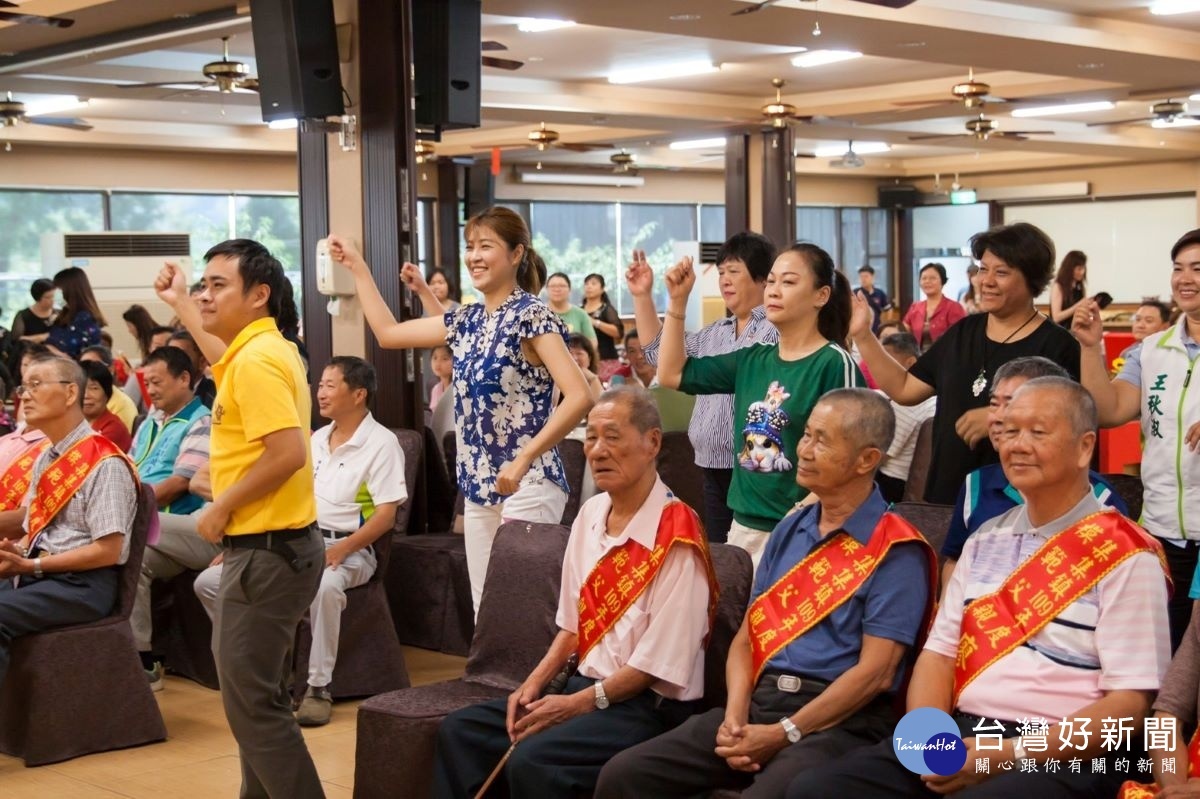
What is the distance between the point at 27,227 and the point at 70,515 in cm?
968

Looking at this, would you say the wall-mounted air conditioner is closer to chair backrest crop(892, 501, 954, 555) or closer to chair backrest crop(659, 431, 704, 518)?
chair backrest crop(659, 431, 704, 518)

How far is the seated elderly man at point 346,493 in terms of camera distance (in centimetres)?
452

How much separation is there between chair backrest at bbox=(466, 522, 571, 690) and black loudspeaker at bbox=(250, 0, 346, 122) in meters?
2.55

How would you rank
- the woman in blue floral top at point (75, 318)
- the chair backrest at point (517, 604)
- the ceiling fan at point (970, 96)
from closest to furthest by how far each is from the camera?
the chair backrest at point (517, 604) < the woman in blue floral top at point (75, 318) < the ceiling fan at point (970, 96)

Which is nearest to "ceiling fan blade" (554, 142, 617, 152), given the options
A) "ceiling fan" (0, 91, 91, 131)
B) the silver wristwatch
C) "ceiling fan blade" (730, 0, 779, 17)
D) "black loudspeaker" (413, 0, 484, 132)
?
"ceiling fan" (0, 91, 91, 131)

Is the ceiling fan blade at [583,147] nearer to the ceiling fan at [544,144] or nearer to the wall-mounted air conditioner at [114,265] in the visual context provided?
the ceiling fan at [544,144]

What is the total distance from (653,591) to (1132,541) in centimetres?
93

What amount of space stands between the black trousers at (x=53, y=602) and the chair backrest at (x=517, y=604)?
4.40 feet

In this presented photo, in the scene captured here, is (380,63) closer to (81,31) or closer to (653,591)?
(81,31)

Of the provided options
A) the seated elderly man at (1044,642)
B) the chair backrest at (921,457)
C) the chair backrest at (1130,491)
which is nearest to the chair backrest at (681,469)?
the chair backrest at (921,457)

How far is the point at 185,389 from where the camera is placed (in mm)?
5152

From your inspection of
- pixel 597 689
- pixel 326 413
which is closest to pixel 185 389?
pixel 326 413

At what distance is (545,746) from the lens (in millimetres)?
2836

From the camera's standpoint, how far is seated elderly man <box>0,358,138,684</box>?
412 cm
